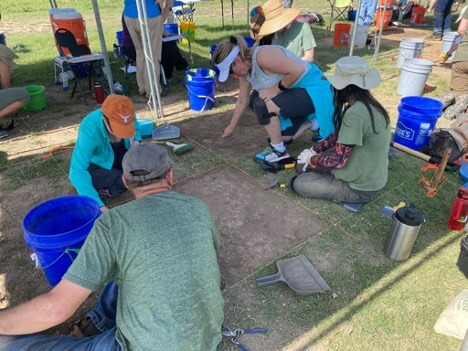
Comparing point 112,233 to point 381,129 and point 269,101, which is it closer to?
point 381,129

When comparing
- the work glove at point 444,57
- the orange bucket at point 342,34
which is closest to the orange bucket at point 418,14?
the orange bucket at point 342,34

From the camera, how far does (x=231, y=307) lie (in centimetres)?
247

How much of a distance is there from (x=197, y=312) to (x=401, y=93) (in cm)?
552

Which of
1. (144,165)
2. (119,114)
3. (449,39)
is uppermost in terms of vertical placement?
(144,165)

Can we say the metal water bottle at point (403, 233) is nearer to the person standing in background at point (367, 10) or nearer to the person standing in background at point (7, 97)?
the person standing in background at point (7, 97)

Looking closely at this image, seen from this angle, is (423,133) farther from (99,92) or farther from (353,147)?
(99,92)

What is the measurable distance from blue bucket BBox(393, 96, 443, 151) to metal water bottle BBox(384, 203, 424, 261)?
1807mm

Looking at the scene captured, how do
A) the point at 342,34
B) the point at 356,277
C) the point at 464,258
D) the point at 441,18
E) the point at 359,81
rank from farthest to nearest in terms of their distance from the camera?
the point at 441,18 → the point at 342,34 → the point at 359,81 → the point at 356,277 → the point at 464,258

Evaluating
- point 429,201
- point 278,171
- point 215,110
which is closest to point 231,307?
point 278,171

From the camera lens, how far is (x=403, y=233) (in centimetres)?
268

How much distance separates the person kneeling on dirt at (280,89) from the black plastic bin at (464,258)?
188cm

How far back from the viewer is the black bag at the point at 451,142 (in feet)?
13.2

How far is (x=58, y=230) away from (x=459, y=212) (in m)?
3.14

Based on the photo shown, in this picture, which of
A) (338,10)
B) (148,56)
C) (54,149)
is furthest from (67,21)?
(338,10)
